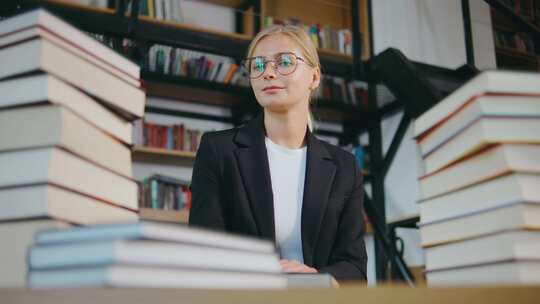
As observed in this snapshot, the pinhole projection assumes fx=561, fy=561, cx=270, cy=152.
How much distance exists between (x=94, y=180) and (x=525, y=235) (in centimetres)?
45

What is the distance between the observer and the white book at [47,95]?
0.55m

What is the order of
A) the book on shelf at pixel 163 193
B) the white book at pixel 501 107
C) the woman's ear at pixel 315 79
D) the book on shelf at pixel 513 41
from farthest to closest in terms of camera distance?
the book on shelf at pixel 513 41
the book on shelf at pixel 163 193
the woman's ear at pixel 315 79
the white book at pixel 501 107

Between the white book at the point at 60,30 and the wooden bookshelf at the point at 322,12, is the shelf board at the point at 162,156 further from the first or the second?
the white book at the point at 60,30

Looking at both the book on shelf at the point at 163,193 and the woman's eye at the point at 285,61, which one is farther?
the book on shelf at the point at 163,193

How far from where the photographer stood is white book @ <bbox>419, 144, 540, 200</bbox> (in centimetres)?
59

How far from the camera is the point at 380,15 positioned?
16.1 feet

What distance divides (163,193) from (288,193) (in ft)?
8.59

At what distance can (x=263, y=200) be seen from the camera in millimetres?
1458

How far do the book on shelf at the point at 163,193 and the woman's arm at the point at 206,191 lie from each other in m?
2.44

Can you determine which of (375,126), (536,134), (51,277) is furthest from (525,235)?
(375,126)

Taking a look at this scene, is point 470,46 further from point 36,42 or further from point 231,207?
point 36,42

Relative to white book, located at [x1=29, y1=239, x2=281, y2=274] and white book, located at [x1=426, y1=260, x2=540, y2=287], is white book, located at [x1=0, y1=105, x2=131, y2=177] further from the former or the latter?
white book, located at [x1=426, y1=260, x2=540, y2=287]

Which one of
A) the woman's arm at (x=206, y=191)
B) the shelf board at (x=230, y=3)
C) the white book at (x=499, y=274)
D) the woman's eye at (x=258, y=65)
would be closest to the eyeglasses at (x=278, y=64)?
the woman's eye at (x=258, y=65)

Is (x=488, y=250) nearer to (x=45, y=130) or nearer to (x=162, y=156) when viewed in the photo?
(x=45, y=130)
